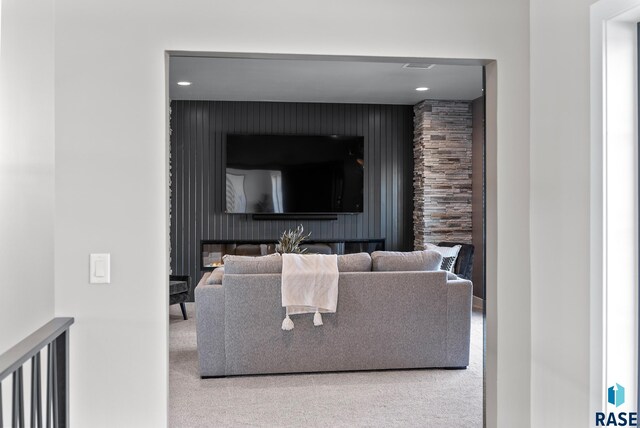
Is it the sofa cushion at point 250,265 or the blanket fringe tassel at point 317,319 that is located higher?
the sofa cushion at point 250,265

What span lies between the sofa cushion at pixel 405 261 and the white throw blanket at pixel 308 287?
0.37m

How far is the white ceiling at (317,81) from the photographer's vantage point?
5.80 m

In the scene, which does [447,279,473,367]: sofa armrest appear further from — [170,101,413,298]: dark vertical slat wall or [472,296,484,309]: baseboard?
[170,101,413,298]: dark vertical slat wall

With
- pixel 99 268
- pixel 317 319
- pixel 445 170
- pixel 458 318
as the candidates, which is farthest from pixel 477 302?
pixel 99 268

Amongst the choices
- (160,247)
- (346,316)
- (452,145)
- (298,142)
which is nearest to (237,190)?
(298,142)

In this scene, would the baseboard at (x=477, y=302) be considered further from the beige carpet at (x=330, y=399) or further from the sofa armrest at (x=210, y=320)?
the sofa armrest at (x=210, y=320)

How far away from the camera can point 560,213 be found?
237 cm

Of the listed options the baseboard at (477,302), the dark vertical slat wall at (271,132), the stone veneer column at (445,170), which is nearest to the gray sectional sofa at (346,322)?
the baseboard at (477,302)

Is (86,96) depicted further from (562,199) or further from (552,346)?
(552,346)

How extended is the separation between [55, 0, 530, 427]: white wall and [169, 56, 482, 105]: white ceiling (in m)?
2.86

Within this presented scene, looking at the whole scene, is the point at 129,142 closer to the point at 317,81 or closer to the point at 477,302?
the point at 317,81

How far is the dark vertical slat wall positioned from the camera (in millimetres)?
7707

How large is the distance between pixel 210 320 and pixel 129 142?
6.93 feet

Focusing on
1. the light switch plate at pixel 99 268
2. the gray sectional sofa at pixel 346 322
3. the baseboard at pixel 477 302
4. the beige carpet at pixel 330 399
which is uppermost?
the light switch plate at pixel 99 268
